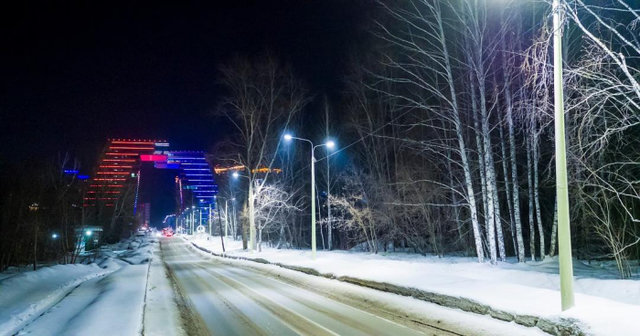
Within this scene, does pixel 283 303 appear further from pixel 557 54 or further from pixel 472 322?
pixel 557 54

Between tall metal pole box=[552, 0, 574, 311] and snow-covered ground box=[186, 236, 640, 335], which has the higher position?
tall metal pole box=[552, 0, 574, 311]

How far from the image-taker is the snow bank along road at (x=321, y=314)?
389 inches

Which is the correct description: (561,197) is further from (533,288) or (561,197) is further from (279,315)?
(279,315)

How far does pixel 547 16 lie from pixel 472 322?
7.25m

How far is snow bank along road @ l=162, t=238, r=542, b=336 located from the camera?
9.88 m

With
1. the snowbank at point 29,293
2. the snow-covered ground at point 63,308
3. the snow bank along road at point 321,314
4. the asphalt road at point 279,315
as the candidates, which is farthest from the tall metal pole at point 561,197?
the snowbank at point 29,293

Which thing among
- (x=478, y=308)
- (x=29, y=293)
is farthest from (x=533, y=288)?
(x=29, y=293)

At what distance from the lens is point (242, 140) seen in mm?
40781

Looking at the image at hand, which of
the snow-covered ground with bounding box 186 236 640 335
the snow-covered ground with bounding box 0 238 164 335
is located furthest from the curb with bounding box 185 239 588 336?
the snow-covered ground with bounding box 0 238 164 335

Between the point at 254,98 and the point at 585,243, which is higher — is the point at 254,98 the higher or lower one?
the higher one

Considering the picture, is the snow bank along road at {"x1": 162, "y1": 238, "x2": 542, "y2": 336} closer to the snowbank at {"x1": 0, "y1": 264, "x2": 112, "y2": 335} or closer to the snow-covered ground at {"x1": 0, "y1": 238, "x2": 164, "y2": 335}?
the snow-covered ground at {"x1": 0, "y1": 238, "x2": 164, "y2": 335}

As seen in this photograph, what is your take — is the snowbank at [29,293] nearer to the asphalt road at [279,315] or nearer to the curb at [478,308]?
the asphalt road at [279,315]

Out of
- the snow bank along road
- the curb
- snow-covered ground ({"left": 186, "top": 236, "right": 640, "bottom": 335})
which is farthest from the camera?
the snow bank along road

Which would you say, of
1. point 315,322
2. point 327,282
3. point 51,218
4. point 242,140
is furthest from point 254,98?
point 315,322
